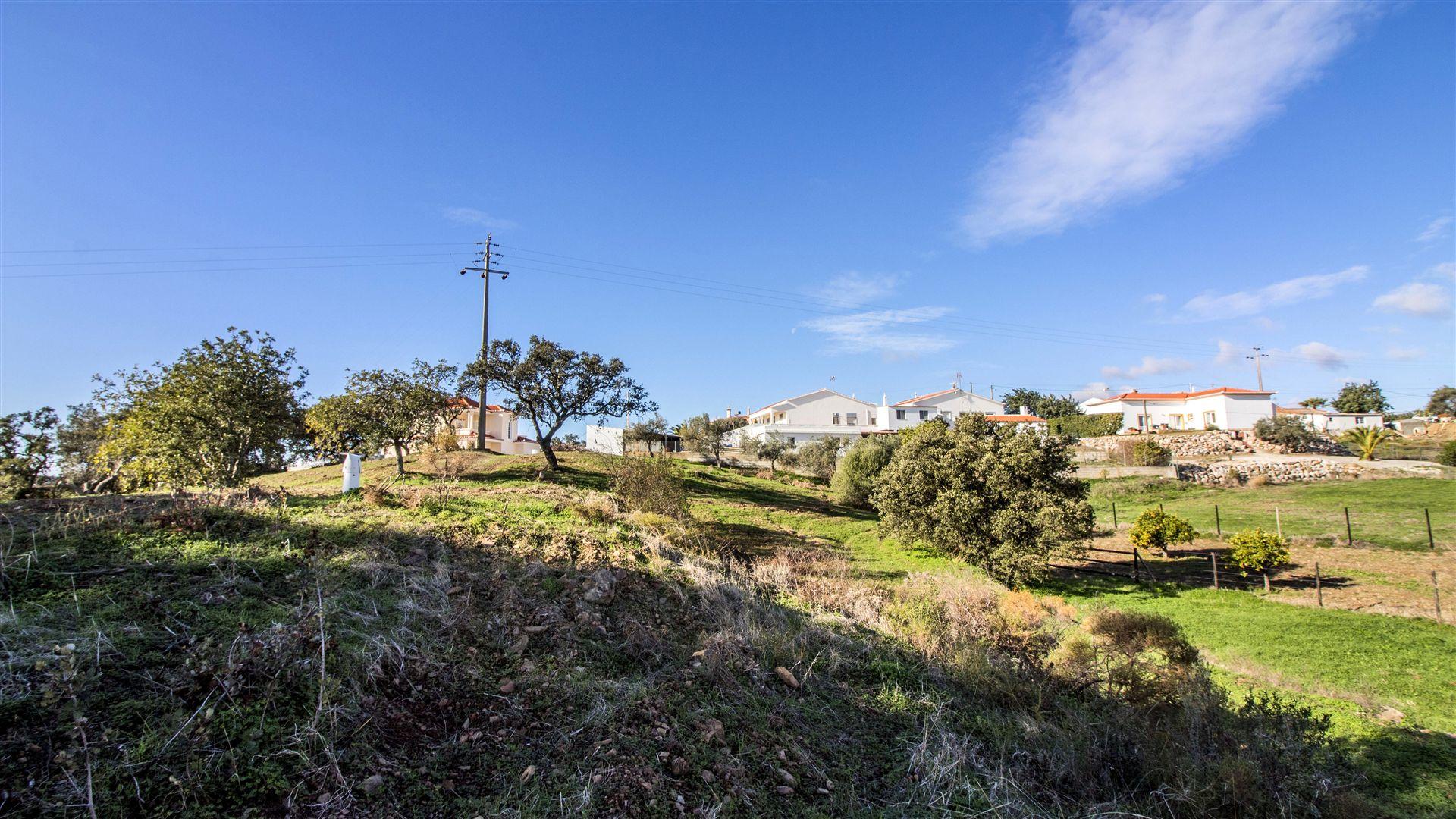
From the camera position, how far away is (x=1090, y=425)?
49250 millimetres

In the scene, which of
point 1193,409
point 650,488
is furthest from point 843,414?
point 650,488

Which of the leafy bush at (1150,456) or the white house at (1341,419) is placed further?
the white house at (1341,419)

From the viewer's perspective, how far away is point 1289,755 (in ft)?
14.8

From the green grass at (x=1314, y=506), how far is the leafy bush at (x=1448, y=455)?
694cm

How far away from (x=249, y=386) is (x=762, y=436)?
1519 inches

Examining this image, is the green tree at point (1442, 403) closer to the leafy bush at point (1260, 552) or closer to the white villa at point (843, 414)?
the white villa at point (843, 414)

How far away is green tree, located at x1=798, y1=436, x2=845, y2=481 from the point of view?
35.8 metres

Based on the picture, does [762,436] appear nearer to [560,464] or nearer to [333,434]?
[560,464]

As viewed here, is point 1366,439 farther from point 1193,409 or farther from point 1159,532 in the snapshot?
point 1159,532

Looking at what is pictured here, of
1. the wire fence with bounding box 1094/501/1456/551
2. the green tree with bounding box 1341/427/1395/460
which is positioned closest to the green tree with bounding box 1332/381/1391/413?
the green tree with bounding box 1341/427/1395/460

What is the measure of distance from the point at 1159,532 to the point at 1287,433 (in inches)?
1173

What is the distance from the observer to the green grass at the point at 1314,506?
62.0 ft

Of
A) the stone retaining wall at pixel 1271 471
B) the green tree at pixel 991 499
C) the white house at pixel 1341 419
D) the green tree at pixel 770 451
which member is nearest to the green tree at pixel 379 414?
the green tree at pixel 991 499

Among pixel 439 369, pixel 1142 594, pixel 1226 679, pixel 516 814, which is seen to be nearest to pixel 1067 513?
pixel 1142 594
